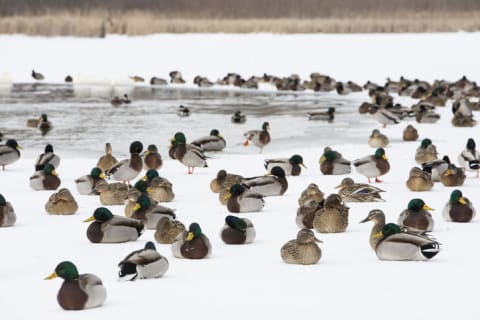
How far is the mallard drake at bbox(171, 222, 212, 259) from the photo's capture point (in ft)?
23.0

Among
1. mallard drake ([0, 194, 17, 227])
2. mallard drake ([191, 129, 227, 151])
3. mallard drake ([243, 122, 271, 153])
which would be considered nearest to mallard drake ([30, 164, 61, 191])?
mallard drake ([0, 194, 17, 227])

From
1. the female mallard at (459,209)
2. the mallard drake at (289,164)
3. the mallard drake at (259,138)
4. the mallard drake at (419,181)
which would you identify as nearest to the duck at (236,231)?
the female mallard at (459,209)

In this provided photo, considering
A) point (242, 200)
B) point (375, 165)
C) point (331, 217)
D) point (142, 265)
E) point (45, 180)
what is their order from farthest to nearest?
point (375, 165) → point (45, 180) → point (242, 200) → point (331, 217) → point (142, 265)

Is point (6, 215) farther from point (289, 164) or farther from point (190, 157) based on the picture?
point (289, 164)

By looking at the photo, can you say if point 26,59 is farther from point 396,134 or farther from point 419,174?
point 419,174

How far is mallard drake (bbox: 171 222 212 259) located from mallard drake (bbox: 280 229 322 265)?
0.60 meters

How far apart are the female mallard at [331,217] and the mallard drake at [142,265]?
204 centimetres

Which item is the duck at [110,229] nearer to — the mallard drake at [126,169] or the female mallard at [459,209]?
the female mallard at [459,209]

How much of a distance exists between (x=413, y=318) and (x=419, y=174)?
16.3ft

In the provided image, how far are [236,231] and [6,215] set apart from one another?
2.19 metres

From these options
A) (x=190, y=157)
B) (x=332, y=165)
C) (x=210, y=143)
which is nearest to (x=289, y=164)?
(x=332, y=165)

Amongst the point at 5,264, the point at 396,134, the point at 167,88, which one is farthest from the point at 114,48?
the point at 5,264

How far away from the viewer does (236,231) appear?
7594 millimetres

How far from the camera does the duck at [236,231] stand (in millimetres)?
7574
